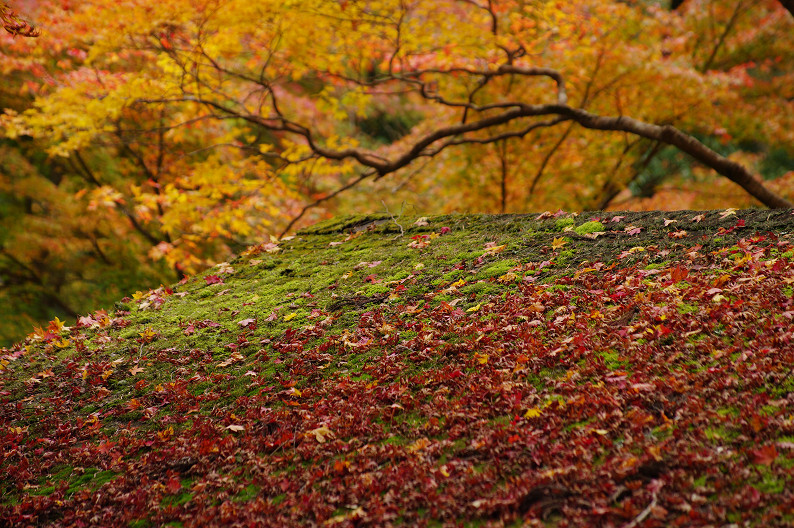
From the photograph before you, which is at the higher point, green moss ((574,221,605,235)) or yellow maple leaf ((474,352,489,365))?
green moss ((574,221,605,235))

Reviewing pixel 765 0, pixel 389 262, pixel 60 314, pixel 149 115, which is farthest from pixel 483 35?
pixel 60 314

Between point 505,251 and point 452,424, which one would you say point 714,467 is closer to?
point 452,424

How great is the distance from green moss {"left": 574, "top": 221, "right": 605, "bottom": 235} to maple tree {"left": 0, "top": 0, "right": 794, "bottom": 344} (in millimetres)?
2335

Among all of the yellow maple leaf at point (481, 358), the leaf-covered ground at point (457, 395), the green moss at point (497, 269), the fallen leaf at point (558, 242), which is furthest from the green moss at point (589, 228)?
the yellow maple leaf at point (481, 358)

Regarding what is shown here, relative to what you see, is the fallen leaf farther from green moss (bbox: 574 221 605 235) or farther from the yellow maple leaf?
the yellow maple leaf

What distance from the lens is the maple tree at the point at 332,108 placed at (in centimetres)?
773

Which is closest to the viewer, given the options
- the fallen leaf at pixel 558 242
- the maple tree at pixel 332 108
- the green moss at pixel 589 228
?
the fallen leaf at pixel 558 242

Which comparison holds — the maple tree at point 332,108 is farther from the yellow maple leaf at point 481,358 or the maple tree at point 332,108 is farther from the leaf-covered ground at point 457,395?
the yellow maple leaf at point 481,358

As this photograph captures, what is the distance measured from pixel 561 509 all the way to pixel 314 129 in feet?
45.9

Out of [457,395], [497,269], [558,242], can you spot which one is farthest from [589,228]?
[457,395]

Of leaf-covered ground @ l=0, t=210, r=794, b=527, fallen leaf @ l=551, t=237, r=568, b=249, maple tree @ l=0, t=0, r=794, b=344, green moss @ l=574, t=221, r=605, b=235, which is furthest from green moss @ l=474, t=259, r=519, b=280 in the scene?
maple tree @ l=0, t=0, r=794, b=344

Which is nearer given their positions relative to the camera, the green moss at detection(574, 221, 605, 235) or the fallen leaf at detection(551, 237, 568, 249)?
the fallen leaf at detection(551, 237, 568, 249)

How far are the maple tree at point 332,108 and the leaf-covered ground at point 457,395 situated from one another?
117 inches

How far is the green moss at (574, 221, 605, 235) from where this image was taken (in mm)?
5371
